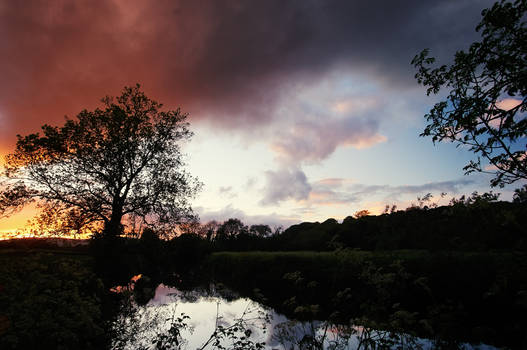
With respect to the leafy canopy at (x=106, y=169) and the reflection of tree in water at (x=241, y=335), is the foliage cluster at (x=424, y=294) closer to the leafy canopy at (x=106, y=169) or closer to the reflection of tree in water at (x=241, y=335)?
the reflection of tree in water at (x=241, y=335)

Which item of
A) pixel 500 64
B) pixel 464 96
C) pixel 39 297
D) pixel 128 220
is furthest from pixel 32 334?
pixel 128 220

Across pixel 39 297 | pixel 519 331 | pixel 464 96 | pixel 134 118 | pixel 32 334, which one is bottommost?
pixel 519 331

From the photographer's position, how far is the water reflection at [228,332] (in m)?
7.02

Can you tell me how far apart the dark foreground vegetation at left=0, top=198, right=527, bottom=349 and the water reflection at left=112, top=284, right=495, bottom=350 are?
0.52 meters

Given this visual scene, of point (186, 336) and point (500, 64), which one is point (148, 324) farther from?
point (500, 64)

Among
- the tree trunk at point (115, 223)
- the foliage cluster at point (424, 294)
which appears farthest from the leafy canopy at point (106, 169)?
the foliage cluster at point (424, 294)

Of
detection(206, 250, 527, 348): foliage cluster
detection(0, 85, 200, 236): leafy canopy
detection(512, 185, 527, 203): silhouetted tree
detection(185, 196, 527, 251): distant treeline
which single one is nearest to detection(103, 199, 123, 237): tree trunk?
detection(0, 85, 200, 236): leafy canopy

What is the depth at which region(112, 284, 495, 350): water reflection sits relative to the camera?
7018 mm

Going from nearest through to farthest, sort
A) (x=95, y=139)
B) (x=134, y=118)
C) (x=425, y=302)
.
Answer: (x=425, y=302) < (x=95, y=139) < (x=134, y=118)

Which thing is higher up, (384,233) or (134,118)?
(134,118)

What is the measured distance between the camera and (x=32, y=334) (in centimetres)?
527

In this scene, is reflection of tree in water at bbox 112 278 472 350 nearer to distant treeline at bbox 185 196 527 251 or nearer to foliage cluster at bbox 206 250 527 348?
foliage cluster at bbox 206 250 527 348

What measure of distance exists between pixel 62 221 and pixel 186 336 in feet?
46.5

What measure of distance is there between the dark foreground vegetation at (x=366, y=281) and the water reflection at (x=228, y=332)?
525mm
